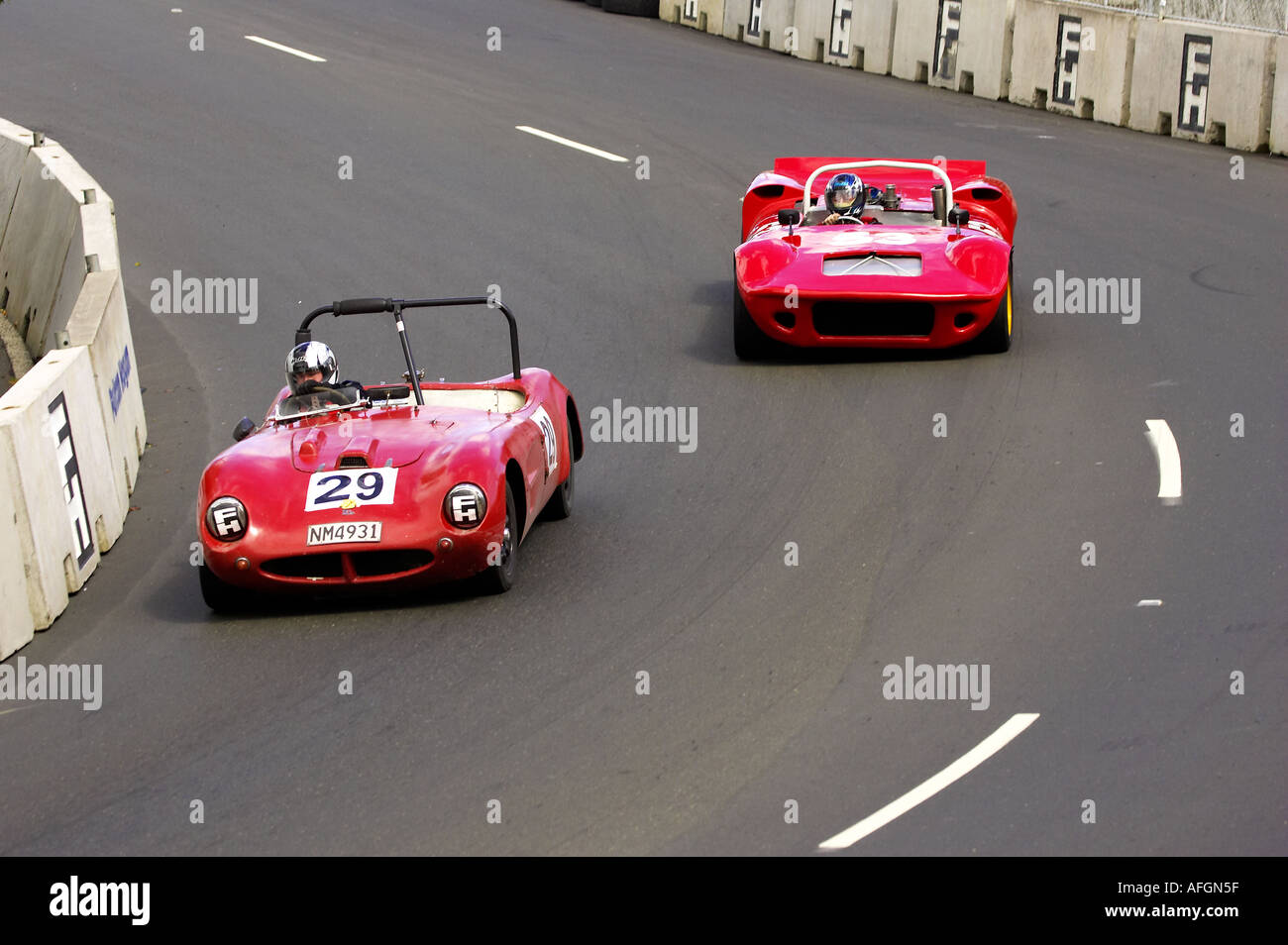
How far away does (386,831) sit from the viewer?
6.77 metres

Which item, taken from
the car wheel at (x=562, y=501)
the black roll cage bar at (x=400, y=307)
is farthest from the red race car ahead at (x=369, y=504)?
the car wheel at (x=562, y=501)

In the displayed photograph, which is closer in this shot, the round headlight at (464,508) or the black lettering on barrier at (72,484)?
the round headlight at (464,508)

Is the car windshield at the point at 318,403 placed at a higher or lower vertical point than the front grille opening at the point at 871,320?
higher

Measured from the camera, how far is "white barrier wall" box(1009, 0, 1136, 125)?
65.6 ft

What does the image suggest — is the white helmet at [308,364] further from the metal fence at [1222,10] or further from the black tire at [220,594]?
the metal fence at [1222,10]

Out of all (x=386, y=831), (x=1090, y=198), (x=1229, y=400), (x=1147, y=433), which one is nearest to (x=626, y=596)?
(x=386, y=831)

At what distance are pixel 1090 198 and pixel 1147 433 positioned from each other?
6.88 meters

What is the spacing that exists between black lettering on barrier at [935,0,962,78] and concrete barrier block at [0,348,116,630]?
13823 mm

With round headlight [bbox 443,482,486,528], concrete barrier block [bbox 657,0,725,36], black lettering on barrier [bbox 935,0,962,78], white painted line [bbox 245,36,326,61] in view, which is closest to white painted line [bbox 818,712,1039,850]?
round headlight [bbox 443,482,486,528]

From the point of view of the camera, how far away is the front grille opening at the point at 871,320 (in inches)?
508

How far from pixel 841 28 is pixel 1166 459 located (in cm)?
1383

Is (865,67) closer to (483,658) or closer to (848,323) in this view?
(848,323)

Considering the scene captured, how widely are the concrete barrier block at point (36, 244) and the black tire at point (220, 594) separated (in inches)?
191

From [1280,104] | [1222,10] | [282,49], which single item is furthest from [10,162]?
[1280,104]
